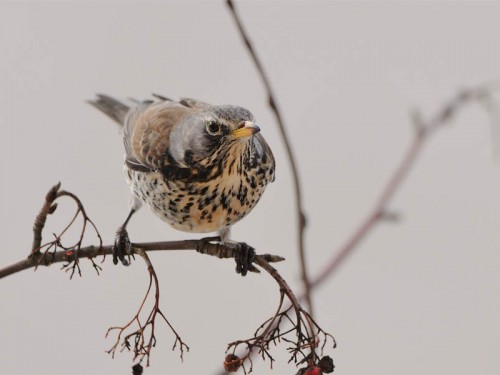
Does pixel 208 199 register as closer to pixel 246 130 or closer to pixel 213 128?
pixel 213 128

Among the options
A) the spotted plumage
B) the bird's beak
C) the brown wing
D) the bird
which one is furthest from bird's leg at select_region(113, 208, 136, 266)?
the bird's beak

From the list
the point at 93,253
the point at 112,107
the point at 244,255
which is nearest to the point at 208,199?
the point at 244,255

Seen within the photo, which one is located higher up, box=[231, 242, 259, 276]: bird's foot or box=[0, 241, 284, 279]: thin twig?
box=[0, 241, 284, 279]: thin twig

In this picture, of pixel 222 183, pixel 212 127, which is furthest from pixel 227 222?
pixel 212 127

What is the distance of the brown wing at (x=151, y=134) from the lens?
113 inches

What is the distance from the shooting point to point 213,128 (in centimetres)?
243

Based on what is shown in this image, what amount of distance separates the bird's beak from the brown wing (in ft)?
1.70

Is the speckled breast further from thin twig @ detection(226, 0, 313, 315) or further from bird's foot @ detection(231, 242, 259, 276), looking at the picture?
thin twig @ detection(226, 0, 313, 315)

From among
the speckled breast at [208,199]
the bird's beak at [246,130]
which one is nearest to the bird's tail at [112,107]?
the speckled breast at [208,199]

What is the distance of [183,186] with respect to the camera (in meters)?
2.68

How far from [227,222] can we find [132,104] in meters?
1.15

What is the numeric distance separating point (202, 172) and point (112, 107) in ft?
3.92

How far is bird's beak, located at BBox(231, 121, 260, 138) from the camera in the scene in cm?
221

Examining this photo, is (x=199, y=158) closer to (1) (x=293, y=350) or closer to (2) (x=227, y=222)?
(2) (x=227, y=222)
